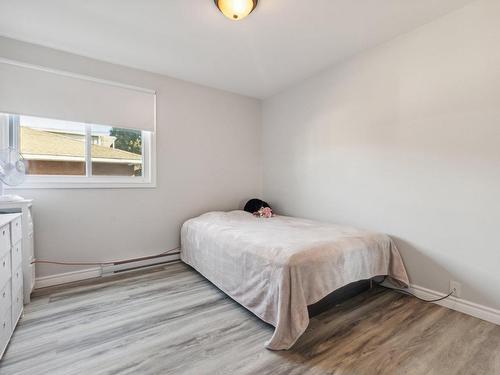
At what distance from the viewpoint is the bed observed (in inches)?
59.7

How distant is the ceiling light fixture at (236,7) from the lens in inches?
67.2

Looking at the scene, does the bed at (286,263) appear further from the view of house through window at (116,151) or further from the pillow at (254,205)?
the view of house through window at (116,151)

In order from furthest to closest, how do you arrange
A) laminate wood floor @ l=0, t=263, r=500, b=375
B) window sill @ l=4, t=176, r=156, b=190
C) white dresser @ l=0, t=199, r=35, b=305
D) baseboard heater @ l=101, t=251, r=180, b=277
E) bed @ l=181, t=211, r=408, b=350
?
1. baseboard heater @ l=101, t=251, r=180, b=277
2. window sill @ l=4, t=176, r=156, b=190
3. white dresser @ l=0, t=199, r=35, b=305
4. bed @ l=181, t=211, r=408, b=350
5. laminate wood floor @ l=0, t=263, r=500, b=375

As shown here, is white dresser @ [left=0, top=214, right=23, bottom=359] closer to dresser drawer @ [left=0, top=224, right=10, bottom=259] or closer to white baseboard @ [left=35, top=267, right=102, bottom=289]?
dresser drawer @ [left=0, top=224, right=10, bottom=259]

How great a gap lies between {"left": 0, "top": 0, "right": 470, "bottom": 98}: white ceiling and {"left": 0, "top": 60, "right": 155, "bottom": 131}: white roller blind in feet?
0.98

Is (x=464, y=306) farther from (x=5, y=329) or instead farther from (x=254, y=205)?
(x=5, y=329)

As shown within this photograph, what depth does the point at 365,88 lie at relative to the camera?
250cm

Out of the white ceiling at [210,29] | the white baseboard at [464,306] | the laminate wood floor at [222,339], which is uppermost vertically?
the white ceiling at [210,29]

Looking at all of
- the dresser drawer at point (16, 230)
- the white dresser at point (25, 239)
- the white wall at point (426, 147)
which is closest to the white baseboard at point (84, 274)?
the white dresser at point (25, 239)

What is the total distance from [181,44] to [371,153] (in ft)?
7.27

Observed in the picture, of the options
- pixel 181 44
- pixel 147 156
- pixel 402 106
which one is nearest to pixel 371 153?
pixel 402 106

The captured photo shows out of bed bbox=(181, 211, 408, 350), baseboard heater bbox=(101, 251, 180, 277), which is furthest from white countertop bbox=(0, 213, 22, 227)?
bed bbox=(181, 211, 408, 350)

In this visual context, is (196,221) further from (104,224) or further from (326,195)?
(326,195)

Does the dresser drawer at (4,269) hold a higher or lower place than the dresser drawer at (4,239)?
lower
